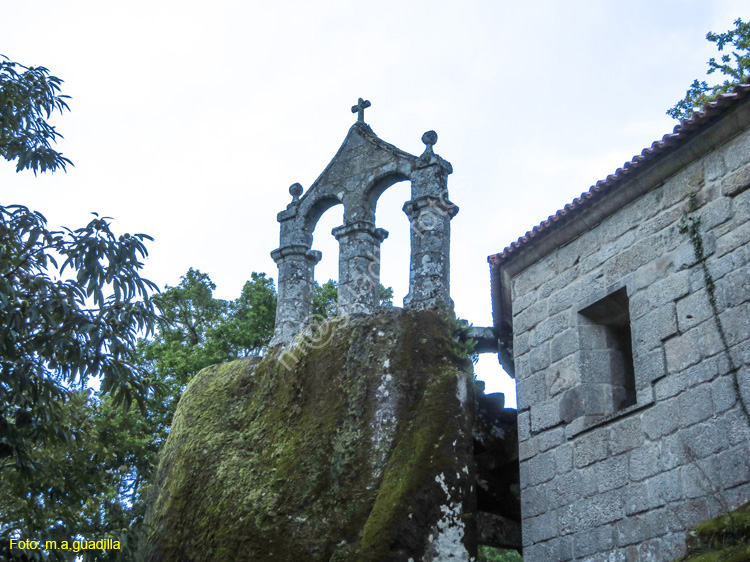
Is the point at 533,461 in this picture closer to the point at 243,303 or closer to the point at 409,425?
the point at 409,425

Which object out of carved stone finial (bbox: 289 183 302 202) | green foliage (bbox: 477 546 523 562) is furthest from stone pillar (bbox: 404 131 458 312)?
green foliage (bbox: 477 546 523 562)

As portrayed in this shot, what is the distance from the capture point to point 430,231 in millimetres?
9375

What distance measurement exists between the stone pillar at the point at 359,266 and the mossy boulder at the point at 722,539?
439 cm

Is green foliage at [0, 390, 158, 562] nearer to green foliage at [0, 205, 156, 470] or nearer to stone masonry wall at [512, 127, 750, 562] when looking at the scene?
green foliage at [0, 205, 156, 470]

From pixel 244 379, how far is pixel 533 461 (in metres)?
3.48

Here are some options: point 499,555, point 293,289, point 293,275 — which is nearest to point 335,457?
point 293,289

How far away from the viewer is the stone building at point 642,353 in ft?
20.8

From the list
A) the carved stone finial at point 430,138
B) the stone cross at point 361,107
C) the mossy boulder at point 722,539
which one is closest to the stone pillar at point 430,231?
the carved stone finial at point 430,138

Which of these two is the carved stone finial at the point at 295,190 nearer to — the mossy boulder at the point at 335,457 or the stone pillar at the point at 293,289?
the stone pillar at the point at 293,289

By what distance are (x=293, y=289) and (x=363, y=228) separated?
115cm

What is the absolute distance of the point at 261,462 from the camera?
28.9 ft

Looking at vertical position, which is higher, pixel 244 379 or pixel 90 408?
pixel 90 408

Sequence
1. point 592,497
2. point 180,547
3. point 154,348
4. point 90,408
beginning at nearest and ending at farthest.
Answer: point 592,497 → point 180,547 → point 90,408 → point 154,348

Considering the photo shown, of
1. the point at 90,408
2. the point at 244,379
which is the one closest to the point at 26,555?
the point at 244,379
